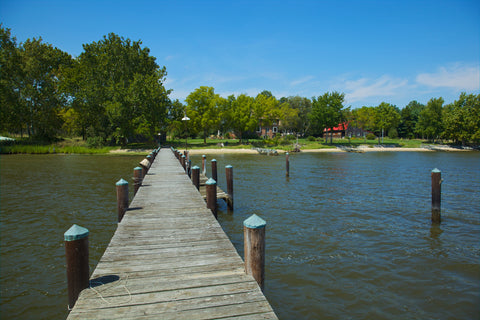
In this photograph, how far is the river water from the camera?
616 centimetres

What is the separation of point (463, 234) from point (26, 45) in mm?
67091

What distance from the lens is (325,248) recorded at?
9039 mm

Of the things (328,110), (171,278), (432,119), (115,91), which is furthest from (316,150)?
(171,278)

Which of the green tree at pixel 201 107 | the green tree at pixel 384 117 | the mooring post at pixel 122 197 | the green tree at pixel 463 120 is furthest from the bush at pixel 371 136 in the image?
the mooring post at pixel 122 197

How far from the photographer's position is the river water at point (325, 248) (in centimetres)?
616

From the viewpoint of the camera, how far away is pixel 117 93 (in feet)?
166

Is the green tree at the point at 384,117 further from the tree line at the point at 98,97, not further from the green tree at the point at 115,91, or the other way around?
the green tree at the point at 115,91

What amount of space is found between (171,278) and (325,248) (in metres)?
5.94

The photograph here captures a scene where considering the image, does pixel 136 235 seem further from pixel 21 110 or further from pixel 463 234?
pixel 21 110

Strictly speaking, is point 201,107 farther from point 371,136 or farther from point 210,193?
point 210,193

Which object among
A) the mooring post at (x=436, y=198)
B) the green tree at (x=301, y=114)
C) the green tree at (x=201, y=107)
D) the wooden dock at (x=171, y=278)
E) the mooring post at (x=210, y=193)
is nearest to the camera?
the wooden dock at (x=171, y=278)

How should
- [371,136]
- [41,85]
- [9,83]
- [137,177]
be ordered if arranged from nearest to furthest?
[137,177]
[9,83]
[41,85]
[371,136]

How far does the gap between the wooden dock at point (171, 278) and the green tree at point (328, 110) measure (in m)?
66.9

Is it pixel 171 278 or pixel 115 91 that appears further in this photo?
pixel 115 91
